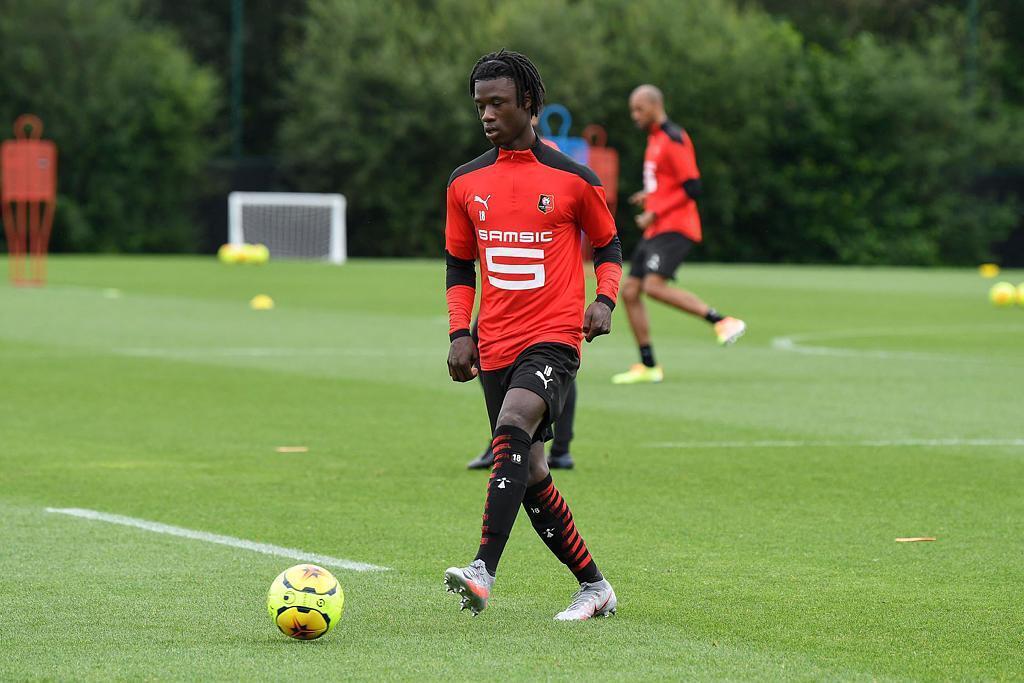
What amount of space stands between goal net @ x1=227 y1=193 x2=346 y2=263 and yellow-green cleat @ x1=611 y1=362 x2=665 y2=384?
2741 centimetres

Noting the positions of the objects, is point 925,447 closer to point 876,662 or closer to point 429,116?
point 876,662

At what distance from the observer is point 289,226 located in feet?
141

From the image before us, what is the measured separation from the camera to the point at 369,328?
70.5 feet

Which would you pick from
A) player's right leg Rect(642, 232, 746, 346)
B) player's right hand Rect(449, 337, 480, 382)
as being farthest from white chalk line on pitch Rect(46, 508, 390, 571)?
player's right leg Rect(642, 232, 746, 346)

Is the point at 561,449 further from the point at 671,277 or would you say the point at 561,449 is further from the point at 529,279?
the point at 671,277

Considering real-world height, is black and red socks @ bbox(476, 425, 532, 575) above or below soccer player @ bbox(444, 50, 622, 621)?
below

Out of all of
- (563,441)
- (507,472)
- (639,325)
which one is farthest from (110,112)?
(507,472)

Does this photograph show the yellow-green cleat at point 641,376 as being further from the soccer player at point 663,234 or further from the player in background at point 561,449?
the player in background at point 561,449

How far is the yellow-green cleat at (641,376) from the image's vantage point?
15.1 m

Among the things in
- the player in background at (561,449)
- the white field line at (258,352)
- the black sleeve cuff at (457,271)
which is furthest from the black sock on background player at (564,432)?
the white field line at (258,352)

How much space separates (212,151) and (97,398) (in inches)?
1389

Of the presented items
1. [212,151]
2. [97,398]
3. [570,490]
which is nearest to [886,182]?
[212,151]

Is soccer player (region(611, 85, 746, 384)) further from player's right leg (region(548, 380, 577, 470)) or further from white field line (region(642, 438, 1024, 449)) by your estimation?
player's right leg (region(548, 380, 577, 470))

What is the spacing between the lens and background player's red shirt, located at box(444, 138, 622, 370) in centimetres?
627
